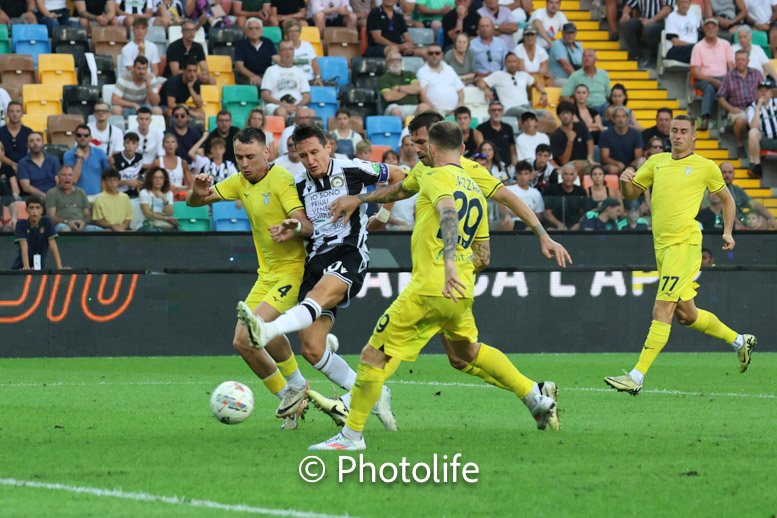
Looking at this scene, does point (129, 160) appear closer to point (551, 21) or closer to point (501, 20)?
point (501, 20)

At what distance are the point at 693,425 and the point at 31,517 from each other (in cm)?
477

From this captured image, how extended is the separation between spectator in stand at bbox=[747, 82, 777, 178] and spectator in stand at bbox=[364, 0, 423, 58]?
5.78 meters

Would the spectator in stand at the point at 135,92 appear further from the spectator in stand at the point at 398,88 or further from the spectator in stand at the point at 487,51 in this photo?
the spectator in stand at the point at 487,51

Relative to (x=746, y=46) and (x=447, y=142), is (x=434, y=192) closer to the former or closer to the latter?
(x=447, y=142)

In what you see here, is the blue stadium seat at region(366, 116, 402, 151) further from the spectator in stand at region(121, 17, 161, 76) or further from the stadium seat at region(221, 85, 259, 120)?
the spectator in stand at region(121, 17, 161, 76)

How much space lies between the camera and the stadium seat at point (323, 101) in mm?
18938

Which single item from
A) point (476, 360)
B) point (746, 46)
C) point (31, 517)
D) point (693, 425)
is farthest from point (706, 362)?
point (31, 517)

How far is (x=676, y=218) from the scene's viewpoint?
412 inches

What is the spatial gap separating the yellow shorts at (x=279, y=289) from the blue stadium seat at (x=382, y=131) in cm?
1013

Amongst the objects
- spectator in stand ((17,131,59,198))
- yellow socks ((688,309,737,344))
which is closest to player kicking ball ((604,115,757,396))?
→ yellow socks ((688,309,737,344))

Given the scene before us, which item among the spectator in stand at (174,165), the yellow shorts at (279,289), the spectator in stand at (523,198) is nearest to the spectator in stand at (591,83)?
the spectator in stand at (523,198)

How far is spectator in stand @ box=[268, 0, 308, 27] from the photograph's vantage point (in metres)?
20.4

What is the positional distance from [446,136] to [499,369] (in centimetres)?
152

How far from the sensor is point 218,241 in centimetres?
1516
